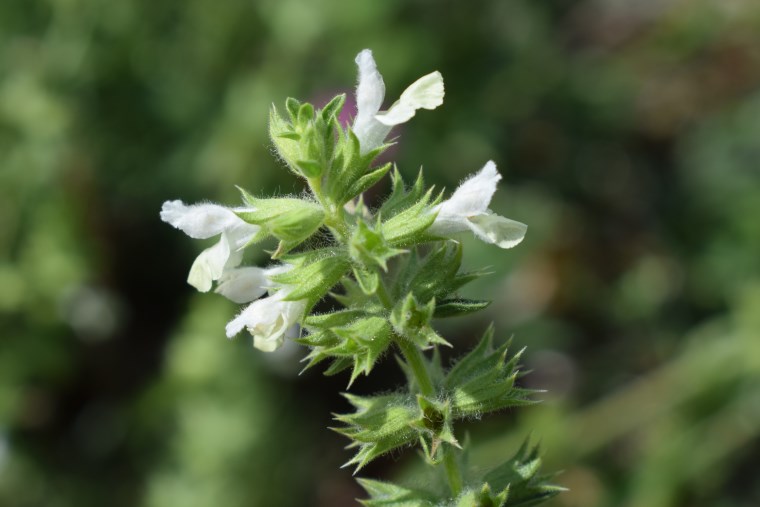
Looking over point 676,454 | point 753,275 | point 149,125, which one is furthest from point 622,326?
point 149,125

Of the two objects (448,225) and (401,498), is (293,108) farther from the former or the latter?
(401,498)

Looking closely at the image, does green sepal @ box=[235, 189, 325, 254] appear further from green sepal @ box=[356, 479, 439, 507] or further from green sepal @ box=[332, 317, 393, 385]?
green sepal @ box=[356, 479, 439, 507]

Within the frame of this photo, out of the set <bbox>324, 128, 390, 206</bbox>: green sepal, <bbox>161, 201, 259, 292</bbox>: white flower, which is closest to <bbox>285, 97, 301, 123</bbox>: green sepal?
<bbox>324, 128, 390, 206</bbox>: green sepal

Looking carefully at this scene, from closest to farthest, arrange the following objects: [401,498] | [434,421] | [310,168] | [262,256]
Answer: [310,168] → [434,421] → [401,498] → [262,256]

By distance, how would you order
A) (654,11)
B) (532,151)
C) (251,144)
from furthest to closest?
1. (654,11)
2. (532,151)
3. (251,144)

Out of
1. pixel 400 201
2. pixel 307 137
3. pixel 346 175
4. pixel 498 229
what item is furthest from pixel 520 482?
pixel 307 137

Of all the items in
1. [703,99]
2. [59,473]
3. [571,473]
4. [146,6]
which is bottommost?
[59,473]

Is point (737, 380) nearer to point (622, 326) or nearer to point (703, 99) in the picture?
point (622, 326)
